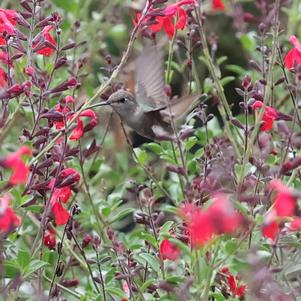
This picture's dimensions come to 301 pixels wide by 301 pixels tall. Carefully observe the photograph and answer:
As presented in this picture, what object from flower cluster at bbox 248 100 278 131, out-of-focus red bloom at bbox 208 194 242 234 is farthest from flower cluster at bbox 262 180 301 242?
flower cluster at bbox 248 100 278 131

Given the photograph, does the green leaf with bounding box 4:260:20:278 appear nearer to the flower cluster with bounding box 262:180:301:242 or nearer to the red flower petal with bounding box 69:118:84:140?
the red flower petal with bounding box 69:118:84:140

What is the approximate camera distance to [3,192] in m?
3.03

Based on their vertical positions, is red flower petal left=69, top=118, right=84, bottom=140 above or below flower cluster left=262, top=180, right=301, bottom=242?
below

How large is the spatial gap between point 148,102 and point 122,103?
330mm

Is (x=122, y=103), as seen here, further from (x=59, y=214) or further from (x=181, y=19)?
(x=59, y=214)

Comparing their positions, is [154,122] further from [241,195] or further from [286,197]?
[286,197]

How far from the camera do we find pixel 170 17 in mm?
3715

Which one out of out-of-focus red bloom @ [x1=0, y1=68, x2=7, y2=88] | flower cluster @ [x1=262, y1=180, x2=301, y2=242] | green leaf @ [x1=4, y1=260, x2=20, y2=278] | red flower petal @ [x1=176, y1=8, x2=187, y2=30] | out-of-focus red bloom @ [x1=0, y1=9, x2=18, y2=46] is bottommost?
green leaf @ [x1=4, y1=260, x2=20, y2=278]

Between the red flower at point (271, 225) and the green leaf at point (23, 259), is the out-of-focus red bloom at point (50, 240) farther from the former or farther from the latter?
the red flower at point (271, 225)

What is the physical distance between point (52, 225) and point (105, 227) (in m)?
0.28

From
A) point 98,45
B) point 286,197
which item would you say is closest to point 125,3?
point 98,45

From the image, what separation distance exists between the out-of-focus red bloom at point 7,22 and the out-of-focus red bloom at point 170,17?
466 mm

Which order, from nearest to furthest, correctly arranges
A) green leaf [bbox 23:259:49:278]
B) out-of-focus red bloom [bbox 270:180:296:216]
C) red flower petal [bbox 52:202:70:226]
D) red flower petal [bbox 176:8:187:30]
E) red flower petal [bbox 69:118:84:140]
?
out-of-focus red bloom [bbox 270:180:296:216] → green leaf [bbox 23:259:49:278] → red flower petal [bbox 52:202:70:226] → red flower petal [bbox 69:118:84:140] → red flower petal [bbox 176:8:187:30]

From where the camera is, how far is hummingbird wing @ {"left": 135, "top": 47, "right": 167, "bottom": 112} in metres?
3.65
